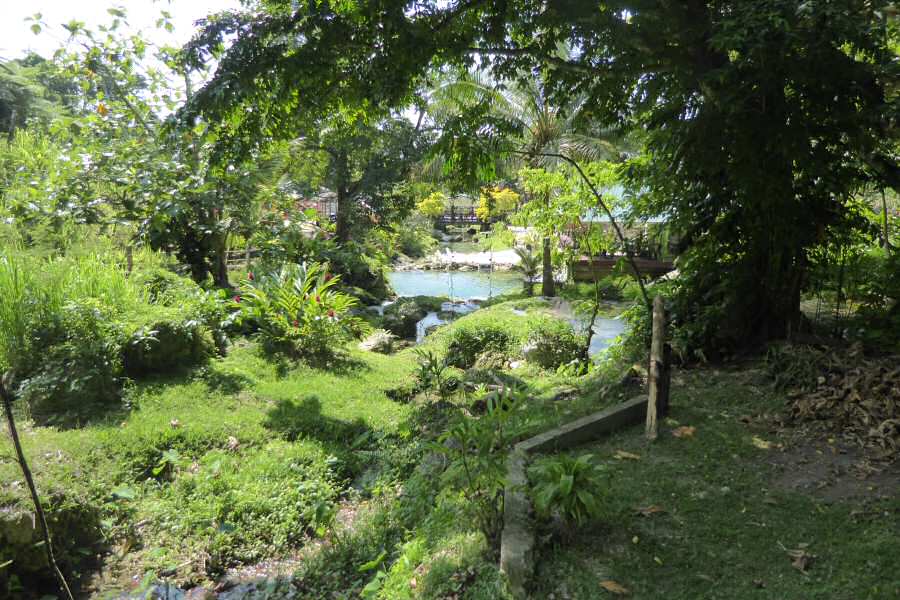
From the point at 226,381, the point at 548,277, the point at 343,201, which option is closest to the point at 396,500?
the point at 226,381

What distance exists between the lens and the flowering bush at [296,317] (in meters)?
8.06

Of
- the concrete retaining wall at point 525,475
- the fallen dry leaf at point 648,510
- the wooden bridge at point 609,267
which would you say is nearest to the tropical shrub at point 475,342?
the concrete retaining wall at point 525,475

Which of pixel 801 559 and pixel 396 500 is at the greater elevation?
pixel 801 559

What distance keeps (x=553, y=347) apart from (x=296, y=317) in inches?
151

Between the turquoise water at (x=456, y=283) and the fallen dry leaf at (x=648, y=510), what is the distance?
50.3 feet

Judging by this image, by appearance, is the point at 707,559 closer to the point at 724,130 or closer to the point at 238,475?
the point at 724,130

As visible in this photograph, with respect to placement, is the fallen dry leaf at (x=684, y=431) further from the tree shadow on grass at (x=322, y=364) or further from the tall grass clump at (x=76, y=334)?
the tall grass clump at (x=76, y=334)

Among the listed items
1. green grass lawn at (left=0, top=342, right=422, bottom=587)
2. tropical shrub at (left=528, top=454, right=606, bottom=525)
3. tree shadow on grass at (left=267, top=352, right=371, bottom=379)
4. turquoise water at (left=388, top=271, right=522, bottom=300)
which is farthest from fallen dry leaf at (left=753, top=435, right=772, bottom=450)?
turquoise water at (left=388, top=271, right=522, bottom=300)

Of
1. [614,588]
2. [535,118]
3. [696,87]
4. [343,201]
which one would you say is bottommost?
[614,588]

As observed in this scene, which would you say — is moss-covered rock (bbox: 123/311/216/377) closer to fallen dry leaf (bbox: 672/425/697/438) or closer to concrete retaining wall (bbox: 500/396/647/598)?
concrete retaining wall (bbox: 500/396/647/598)

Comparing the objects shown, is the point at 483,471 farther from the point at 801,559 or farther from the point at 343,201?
the point at 343,201

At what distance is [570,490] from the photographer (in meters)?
2.77

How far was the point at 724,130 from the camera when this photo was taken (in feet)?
14.8

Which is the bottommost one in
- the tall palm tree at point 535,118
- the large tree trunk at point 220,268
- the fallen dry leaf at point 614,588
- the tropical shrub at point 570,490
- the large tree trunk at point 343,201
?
the fallen dry leaf at point 614,588
